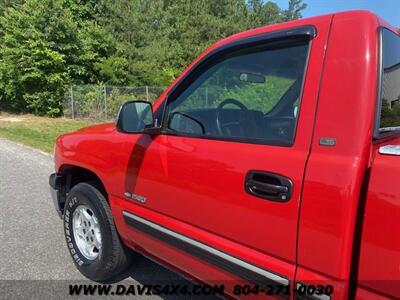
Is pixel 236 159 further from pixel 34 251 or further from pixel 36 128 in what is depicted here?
pixel 36 128

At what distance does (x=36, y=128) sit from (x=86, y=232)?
14342 millimetres

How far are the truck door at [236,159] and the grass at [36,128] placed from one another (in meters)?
8.63

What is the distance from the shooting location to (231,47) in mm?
2668

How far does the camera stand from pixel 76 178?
4.28 meters

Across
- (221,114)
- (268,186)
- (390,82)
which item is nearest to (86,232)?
(221,114)

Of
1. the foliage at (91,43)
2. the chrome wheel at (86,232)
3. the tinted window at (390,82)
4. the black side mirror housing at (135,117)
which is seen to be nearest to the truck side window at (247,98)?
the black side mirror housing at (135,117)

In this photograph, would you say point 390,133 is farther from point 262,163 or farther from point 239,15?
point 239,15

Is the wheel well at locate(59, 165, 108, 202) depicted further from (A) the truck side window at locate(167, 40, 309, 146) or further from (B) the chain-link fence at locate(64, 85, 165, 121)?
(B) the chain-link fence at locate(64, 85, 165, 121)

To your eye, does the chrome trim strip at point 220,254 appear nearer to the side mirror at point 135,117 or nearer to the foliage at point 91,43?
the side mirror at point 135,117

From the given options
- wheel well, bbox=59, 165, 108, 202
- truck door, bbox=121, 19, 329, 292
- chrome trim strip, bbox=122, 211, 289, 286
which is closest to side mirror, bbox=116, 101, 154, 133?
truck door, bbox=121, 19, 329, 292

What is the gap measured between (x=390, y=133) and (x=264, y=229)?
791mm

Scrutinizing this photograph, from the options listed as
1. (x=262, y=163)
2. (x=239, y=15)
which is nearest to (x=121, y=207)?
(x=262, y=163)

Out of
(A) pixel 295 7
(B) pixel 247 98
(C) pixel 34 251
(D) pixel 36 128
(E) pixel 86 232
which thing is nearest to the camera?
(B) pixel 247 98

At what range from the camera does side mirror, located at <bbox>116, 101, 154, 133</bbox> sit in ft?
10.1
